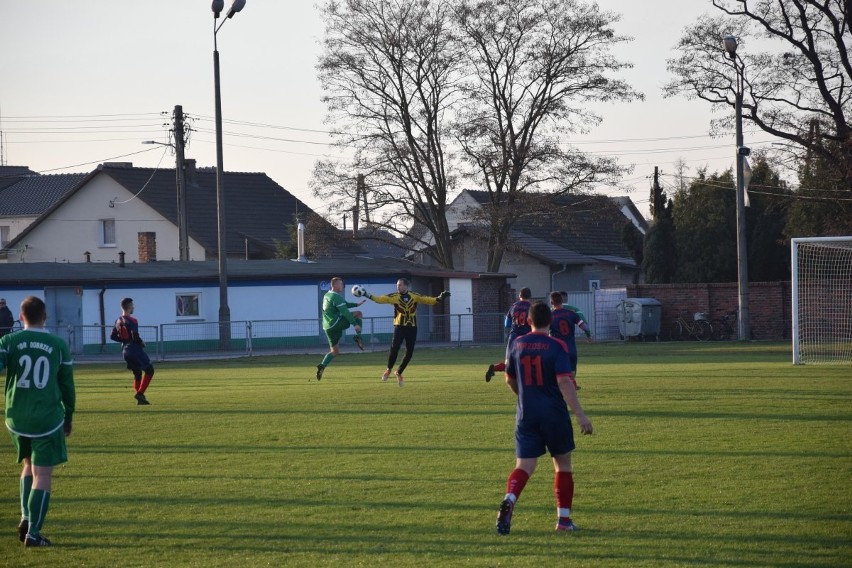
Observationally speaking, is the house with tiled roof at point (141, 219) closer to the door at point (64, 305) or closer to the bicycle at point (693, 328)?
the door at point (64, 305)

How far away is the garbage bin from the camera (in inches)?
1646

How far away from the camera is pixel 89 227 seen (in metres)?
61.7

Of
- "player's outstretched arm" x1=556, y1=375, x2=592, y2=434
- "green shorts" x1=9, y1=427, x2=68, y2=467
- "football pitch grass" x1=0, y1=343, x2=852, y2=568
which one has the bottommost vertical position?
"football pitch grass" x1=0, y1=343, x2=852, y2=568

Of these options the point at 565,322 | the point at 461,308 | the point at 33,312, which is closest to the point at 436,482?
the point at 33,312

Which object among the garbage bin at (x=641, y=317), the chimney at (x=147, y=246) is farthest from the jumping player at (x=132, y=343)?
the chimney at (x=147, y=246)

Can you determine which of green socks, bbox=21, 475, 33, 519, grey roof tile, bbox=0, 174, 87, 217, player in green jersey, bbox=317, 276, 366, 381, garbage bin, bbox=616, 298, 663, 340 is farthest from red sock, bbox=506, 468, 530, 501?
grey roof tile, bbox=0, 174, 87, 217

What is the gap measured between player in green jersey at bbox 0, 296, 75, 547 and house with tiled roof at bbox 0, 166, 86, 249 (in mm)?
66033

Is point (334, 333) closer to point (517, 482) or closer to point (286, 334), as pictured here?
point (517, 482)

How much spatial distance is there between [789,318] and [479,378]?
21.7 meters

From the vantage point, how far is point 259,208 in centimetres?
6316

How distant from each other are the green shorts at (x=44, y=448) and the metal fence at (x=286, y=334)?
27376 mm

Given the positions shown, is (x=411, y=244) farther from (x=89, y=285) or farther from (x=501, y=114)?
(x=89, y=285)

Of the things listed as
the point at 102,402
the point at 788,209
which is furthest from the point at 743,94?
the point at 102,402

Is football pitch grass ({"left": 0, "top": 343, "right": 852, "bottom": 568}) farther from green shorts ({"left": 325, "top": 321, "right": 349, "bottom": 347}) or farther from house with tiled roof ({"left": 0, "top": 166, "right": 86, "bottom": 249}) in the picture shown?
house with tiled roof ({"left": 0, "top": 166, "right": 86, "bottom": 249})
